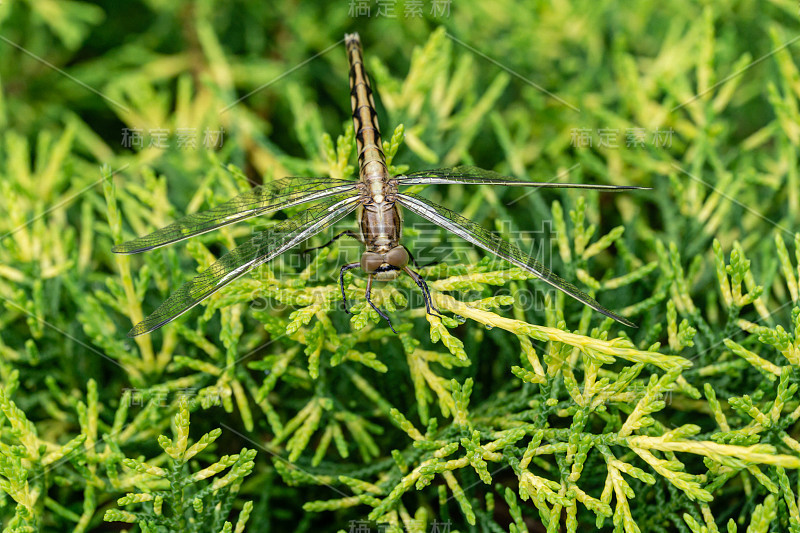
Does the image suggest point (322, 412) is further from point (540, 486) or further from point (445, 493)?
point (540, 486)

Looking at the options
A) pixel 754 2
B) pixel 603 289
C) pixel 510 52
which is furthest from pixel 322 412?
pixel 754 2

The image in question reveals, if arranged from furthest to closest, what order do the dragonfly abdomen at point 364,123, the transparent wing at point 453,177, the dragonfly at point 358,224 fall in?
the dragonfly abdomen at point 364,123
the transparent wing at point 453,177
the dragonfly at point 358,224

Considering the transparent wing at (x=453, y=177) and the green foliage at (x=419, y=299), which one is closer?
the green foliage at (x=419, y=299)

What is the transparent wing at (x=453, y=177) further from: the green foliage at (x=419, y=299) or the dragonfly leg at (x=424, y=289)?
the dragonfly leg at (x=424, y=289)

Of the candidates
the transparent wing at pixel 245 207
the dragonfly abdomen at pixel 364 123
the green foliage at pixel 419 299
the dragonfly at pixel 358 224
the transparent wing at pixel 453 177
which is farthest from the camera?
the dragonfly abdomen at pixel 364 123

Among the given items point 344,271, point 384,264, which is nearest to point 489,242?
point 384,264

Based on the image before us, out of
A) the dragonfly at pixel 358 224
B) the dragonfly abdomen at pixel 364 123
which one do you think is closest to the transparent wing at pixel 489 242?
the dragonfly at pixel 358 224

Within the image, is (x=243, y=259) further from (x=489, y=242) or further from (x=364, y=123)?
(x=364, y=123)
